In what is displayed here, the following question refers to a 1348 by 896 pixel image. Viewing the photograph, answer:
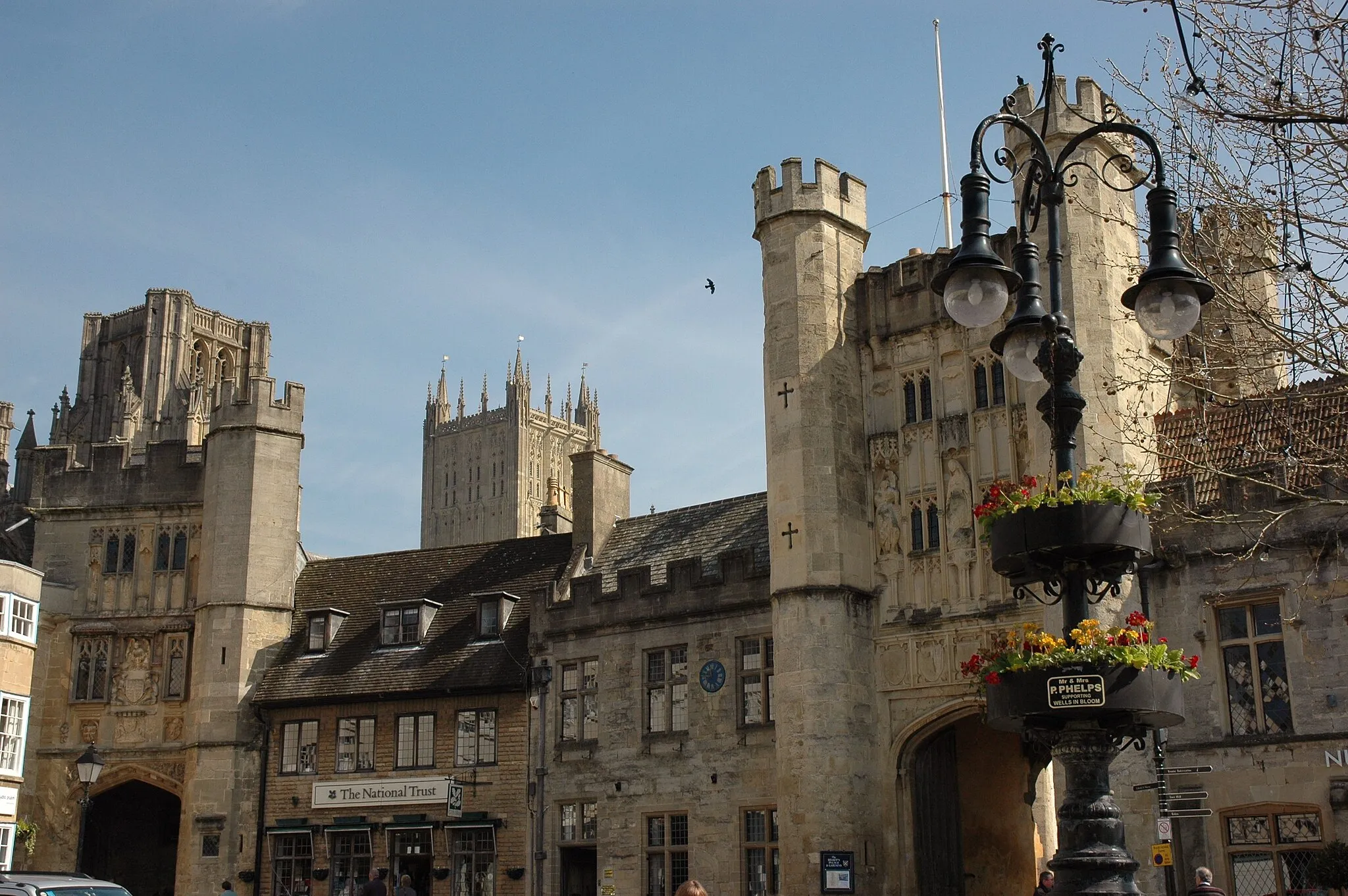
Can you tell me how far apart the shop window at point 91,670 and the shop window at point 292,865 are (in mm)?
5857

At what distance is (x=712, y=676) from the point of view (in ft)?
94.2

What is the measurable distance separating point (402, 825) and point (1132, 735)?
23.3 meters

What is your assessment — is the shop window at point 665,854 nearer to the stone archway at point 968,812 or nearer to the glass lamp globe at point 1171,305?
the stone archway at point 968,812

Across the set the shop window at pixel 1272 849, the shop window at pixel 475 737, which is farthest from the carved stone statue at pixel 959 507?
the shop window at pixel 475 737

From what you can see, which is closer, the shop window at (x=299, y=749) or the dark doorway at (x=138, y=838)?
the shop window at (x=299, y=749)

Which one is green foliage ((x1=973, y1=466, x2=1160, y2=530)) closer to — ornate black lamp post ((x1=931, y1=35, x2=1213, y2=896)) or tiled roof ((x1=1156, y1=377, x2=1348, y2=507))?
ornate black lamp post ((x1=931, y1=35, x2=1213, y2=896))

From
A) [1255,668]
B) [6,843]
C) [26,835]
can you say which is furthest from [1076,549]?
[26,835]

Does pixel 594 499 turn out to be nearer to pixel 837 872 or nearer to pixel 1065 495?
pixel 837 872

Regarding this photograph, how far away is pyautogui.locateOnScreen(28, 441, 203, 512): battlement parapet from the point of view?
3553 cm

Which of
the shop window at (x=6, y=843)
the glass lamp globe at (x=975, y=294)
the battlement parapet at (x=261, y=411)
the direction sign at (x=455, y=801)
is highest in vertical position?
the battlement parapet at (x=261, y=411)

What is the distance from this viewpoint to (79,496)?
35.8 metres

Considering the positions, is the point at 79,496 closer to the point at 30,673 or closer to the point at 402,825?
the point at 30,673

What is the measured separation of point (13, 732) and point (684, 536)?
14.8 meters

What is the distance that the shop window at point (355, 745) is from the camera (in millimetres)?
32000
